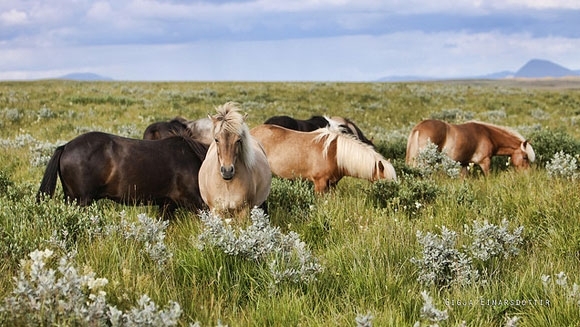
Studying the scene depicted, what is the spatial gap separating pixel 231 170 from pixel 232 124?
593mm

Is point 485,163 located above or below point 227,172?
below

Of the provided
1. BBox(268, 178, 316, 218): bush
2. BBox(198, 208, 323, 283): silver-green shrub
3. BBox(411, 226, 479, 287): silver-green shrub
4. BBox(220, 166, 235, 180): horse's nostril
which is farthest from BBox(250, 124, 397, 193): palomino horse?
BBox(198, 208, 323, 283): silver-green shrub

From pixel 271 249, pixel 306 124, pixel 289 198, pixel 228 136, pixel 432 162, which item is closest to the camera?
pixel 271 249

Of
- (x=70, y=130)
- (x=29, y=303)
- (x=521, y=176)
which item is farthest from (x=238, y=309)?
(x=70, y=130)

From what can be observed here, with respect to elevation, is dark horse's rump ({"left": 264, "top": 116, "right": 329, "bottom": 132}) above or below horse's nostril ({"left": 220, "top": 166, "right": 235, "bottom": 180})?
above

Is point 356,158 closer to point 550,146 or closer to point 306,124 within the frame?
point 306,124

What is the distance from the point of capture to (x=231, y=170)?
601 cm

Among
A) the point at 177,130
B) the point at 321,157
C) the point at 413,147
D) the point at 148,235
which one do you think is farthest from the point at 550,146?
the point at 148,235

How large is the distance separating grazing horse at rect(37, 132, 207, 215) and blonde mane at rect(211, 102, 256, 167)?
1.39 metres

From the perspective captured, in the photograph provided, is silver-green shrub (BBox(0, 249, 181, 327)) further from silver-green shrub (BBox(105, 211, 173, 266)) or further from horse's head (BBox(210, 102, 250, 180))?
horse's head (BBox(210, 102, 250, 180))

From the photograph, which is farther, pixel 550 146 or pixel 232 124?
pixel 550 146

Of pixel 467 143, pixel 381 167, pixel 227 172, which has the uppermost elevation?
pixel 227 172

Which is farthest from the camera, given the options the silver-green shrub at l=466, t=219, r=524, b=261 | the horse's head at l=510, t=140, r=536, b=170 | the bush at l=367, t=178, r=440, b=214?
the horse's head at l=510, t=140, r=536, b=170

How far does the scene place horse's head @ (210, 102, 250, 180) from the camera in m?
6.04
